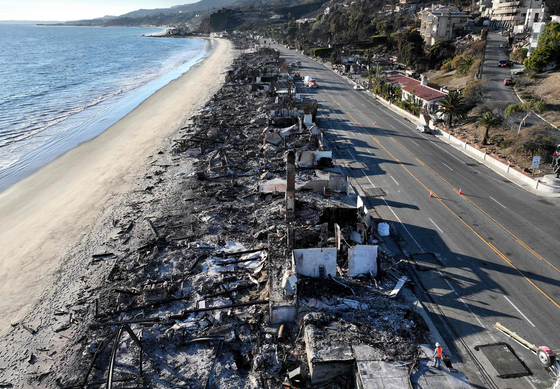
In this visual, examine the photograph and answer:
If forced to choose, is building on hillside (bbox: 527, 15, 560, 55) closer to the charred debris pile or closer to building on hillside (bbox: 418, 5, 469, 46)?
building on hillside (bbox: 418, 5, 469, 46)

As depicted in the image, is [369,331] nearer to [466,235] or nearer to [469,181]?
[466,235]

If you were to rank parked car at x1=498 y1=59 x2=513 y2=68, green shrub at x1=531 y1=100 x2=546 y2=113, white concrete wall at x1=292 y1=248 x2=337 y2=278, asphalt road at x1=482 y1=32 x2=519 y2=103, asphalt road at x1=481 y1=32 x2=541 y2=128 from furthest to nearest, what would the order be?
1. parked car at x1=498 y1=59 x2=513 y2=68
2. asphalt road at x1=482 y1=32 x2=519 y2=103
3. asphalt road at x1=481 y1=32 x2=541 y2=128
4. green shrub at x1=531 y1=100 x2=546 y2=113
5. white concrete wall at x1=292 y1=248 x2=337 y2=278

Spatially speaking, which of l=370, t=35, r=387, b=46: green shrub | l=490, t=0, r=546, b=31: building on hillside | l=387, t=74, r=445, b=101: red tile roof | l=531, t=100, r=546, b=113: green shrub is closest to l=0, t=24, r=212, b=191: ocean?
l=387, t=74, r=445, b=101: red tile roof

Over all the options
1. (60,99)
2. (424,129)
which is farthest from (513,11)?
(60,99)

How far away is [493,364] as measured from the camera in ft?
51.6

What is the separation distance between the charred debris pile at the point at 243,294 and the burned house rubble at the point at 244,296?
64mm

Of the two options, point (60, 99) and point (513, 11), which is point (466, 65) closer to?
point (513, 11)

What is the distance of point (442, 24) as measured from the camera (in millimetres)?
91938

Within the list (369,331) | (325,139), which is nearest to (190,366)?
(369,331)

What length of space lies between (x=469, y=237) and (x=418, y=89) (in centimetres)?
3763

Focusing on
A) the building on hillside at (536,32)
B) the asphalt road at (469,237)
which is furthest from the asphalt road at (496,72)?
the asphalt road at (469,237)

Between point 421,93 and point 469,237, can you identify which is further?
point 421,93

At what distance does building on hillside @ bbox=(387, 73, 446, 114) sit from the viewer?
2012 inches

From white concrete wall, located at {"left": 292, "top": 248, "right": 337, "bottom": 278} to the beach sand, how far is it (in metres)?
14.4
